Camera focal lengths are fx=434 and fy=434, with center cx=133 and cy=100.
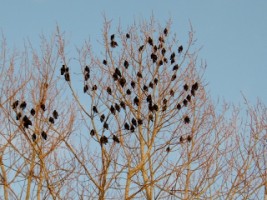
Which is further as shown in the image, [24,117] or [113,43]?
[113,43]

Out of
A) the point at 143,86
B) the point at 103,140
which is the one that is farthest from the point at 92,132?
the point at 143,86

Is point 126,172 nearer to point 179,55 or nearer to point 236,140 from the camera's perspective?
point 179,55

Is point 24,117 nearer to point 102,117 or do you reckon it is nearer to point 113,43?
point 102,117

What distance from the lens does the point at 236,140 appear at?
28.2 feet

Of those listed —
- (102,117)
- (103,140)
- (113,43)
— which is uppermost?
(113,43)

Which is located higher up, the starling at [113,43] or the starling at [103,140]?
the starling at [113,43]

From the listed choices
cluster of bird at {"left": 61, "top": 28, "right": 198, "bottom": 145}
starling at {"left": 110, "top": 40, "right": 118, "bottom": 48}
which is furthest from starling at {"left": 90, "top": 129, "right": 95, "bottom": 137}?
starling at {"left": 110, "top": 40, "right": 118, "bottom": 48}

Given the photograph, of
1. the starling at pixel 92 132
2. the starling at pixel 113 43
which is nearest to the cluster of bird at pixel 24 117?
the starling at pixel 92 132

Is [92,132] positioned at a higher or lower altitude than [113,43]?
lower

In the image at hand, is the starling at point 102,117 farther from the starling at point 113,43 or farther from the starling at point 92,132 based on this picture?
the starling at point 113,43

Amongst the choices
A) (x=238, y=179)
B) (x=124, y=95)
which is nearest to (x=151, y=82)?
(x=124, y=95)

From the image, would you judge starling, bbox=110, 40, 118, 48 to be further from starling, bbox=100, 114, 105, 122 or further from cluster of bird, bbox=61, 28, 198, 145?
starling, bbox=100, 114, 105, 122

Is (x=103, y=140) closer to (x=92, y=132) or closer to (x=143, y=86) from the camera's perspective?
(x=92, y=132)

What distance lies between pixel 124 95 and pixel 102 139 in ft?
4.63
